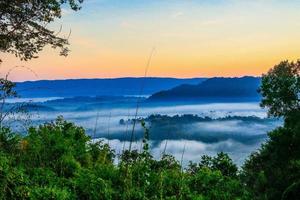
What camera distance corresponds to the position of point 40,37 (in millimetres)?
24812

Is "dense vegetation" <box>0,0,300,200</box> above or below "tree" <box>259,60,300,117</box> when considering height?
below

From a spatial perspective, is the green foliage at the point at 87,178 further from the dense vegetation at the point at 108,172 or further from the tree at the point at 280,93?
the tree at the point at 280,93

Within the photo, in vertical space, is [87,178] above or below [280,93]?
below

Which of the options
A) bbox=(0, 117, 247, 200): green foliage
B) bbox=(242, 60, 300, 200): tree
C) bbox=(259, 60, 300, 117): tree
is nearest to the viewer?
bbox=(0, 117, 247, 200): green foliage

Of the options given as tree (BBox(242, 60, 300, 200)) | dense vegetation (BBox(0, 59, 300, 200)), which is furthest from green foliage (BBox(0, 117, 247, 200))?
tree (BBox(242, 60, 300, 200))

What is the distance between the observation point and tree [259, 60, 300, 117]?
51688 millimetres

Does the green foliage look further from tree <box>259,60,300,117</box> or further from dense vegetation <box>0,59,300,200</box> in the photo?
tree <box>259,60,300,117</box>

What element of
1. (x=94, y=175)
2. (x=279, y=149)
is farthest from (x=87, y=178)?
(x=279, y=149)

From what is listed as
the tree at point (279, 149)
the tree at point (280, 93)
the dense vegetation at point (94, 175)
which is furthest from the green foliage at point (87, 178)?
the tree at point (280, 93)

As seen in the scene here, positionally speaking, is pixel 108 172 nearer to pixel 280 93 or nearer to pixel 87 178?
pixel 87 178

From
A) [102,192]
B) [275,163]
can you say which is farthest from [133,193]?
[275,163]

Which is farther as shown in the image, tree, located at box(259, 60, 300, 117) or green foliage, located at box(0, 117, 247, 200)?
tree, located at box(259, 60, 300, 117)

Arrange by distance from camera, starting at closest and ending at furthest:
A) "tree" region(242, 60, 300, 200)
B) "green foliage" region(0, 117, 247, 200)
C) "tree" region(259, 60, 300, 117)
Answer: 1. "green foliage" region(0, 117, 247, 200)
2. "tree" region(242, 60, 300, 200)
3. "tree" region(259, 60, 300, 117)

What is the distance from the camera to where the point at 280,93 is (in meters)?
51.6
